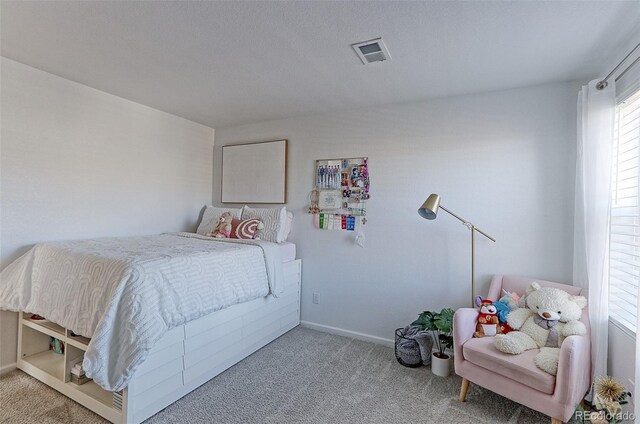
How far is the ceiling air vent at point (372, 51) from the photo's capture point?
1875mm

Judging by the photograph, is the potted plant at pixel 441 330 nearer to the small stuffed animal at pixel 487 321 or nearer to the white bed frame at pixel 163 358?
the small stuffed animal at pixel 487 321

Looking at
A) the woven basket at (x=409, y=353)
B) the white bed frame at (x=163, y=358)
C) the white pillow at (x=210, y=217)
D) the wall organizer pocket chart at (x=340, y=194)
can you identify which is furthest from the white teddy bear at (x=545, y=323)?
the white pillow at (x=210, y=217)

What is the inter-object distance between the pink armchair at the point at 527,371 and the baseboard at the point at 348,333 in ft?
3.02

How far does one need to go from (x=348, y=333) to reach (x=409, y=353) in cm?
77

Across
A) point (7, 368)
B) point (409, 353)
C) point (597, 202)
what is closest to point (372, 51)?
point (597, 202)

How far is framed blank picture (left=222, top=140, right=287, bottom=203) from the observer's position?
3.45 m

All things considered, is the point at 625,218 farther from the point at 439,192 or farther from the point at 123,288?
the point at 123,288

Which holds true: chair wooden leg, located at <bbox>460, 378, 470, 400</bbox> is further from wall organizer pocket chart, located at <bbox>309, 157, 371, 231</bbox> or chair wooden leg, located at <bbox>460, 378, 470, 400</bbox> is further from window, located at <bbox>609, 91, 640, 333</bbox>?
wall organizer pocket chart, located at <bbox>309, 157, 371, 231</bbox>

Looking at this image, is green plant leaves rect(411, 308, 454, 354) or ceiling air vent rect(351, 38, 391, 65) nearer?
ceiling air vent rect(351, 38, 391, 65)

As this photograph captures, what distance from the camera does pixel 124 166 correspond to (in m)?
2.99

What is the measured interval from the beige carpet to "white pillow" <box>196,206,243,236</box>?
1.50 metres

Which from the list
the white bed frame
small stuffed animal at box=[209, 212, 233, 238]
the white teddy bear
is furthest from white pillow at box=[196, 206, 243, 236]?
the white teddy bear

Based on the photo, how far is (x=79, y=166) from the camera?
104 inches

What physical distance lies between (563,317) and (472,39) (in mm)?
1820
